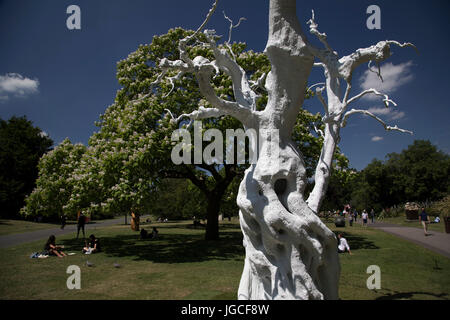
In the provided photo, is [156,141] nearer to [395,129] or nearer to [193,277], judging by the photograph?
[193,277]

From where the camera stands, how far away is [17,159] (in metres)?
35.9

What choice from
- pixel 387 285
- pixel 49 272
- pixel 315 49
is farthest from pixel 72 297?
pixel 387 285

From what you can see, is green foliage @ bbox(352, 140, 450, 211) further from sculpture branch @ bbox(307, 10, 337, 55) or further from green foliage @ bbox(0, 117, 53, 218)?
green foliage @ bbox(0, 117, 53, 218)

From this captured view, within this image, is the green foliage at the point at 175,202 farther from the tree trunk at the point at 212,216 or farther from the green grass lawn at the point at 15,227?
the tree trunk at the point at 212,216

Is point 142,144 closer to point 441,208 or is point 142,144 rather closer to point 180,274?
point 180,274

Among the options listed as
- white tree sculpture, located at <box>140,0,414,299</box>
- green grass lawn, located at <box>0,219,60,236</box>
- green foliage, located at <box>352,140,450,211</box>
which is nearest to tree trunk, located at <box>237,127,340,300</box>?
white tree sculpture, located at <box>140,0,414,299</box>

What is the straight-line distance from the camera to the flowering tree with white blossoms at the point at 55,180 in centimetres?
1362

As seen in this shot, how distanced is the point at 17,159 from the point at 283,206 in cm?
4207

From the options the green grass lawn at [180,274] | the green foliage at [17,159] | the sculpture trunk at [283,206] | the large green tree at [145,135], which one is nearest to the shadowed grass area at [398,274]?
the green grass lawn at [180,274]

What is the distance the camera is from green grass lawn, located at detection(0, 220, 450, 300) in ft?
23.8

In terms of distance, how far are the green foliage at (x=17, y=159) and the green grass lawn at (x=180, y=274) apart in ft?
82.0

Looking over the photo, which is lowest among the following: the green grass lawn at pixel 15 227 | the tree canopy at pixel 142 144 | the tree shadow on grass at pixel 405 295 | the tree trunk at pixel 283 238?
the green grass lawn at pixel 15 227
